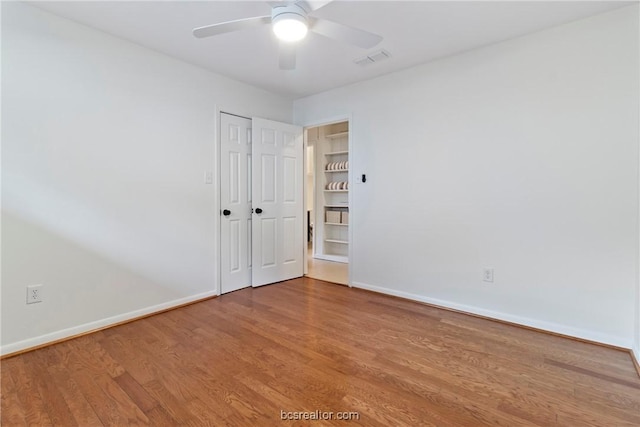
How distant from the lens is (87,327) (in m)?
2.40

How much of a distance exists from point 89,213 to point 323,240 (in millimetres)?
3678

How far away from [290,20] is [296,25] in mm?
44

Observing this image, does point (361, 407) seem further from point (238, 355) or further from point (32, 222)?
point (32, 222)

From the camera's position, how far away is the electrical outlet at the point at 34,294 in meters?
2.14

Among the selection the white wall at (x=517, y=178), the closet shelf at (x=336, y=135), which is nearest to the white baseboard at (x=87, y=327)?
the white wall at (x=517, y=178)

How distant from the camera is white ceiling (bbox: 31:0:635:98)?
211 centimetres

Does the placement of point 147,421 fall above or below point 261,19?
below

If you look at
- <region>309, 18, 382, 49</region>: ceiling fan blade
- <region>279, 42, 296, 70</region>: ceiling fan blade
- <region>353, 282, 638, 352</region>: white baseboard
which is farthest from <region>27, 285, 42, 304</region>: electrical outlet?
<region>353, 282, 638, 352</region>: white baseboard

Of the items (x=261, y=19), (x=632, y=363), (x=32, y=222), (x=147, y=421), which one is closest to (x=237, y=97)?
(x=261, y=19)

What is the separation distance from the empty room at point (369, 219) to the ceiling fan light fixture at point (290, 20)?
0.01m

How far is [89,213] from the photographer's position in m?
2.41

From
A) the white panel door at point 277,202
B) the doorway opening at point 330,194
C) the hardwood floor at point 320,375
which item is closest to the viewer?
the hardwood floor at point 320,375

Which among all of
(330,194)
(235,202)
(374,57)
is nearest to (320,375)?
(235,202)

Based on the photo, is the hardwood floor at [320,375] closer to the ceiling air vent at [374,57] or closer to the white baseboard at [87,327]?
the white baseboard at [87,327]
